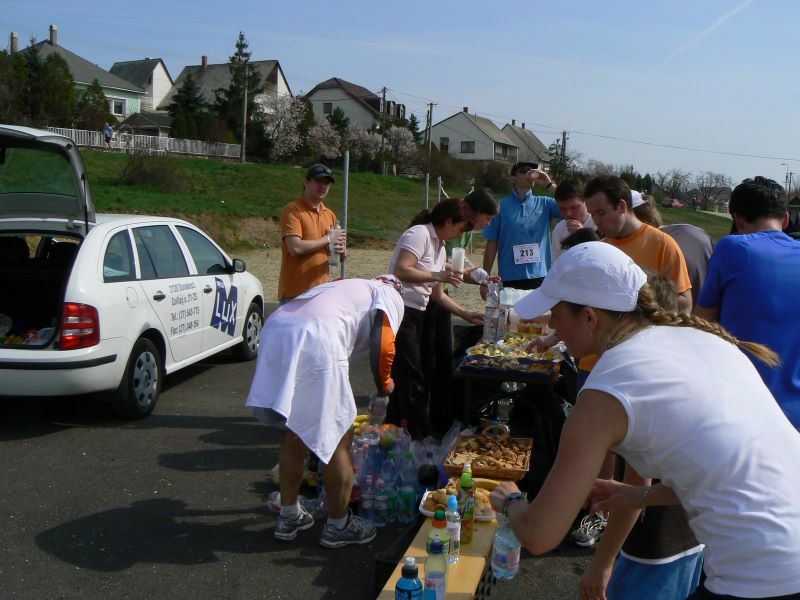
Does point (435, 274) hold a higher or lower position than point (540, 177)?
lower

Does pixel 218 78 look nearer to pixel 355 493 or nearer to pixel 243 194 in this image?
pixel 243 194

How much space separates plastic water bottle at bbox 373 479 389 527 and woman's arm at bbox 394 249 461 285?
143 centimetres

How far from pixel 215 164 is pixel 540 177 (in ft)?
118

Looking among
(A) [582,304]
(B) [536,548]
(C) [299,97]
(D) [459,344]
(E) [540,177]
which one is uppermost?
(C) [299,97]

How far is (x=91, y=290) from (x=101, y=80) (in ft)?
254

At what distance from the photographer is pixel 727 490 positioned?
1.71 m

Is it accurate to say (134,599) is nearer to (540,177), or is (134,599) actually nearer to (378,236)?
(540,177)

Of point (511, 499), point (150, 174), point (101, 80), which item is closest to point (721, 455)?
point (511, 499)

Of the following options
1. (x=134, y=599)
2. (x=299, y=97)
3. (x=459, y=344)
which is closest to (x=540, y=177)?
(x=459, y=344)

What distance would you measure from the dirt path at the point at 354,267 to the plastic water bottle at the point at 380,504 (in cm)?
900

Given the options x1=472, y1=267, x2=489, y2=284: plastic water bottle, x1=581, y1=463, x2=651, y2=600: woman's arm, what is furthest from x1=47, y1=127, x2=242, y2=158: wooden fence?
x1=581, y1=463, x2=651, y2=600: woman's arm

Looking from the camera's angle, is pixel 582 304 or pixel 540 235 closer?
pixel 582 304

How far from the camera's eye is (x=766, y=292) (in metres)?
3.22

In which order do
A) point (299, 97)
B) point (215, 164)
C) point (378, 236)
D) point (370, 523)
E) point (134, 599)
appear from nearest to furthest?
point (134, 599)
point (370, 523)
point (378, 236)
point (215, 164)
point (299, 97)
